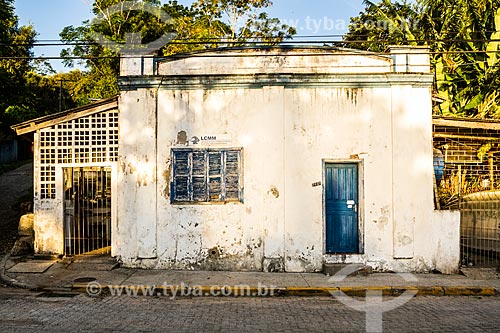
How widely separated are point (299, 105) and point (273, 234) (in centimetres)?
293

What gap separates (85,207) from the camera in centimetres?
1129

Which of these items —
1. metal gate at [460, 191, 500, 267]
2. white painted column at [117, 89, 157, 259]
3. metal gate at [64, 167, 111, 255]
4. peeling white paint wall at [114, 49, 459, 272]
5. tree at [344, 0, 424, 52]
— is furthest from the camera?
tree at [344, 0, 424, 52]

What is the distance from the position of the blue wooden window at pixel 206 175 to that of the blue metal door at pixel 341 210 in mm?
2075

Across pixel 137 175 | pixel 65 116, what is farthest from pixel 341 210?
pixel 65 116

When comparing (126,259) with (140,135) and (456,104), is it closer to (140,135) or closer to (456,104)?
(140,135)

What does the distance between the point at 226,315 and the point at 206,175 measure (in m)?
4.03

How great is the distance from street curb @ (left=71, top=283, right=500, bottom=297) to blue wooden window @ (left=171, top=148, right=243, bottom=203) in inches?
89.2

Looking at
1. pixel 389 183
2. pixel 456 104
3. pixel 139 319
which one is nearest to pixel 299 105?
pixel 389 183

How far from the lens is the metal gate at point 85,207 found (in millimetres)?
11141

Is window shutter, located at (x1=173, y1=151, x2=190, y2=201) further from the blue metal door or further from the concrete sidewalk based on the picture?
the blue metal door

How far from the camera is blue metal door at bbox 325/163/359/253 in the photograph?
1056cm

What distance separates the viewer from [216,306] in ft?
25.7

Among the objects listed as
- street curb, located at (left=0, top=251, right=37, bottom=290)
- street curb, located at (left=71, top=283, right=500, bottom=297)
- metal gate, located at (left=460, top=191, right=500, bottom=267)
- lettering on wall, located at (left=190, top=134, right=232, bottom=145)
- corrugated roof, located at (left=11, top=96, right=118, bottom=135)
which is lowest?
street curb, located at (left=71, top=283, right=500, bottom=297)

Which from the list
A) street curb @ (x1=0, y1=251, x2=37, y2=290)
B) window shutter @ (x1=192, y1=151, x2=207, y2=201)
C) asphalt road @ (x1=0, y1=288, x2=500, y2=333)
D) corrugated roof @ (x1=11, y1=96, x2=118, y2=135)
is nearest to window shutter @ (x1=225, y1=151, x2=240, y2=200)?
window shutter @ (x1=192, y1=151, x2=207, y2=201)
